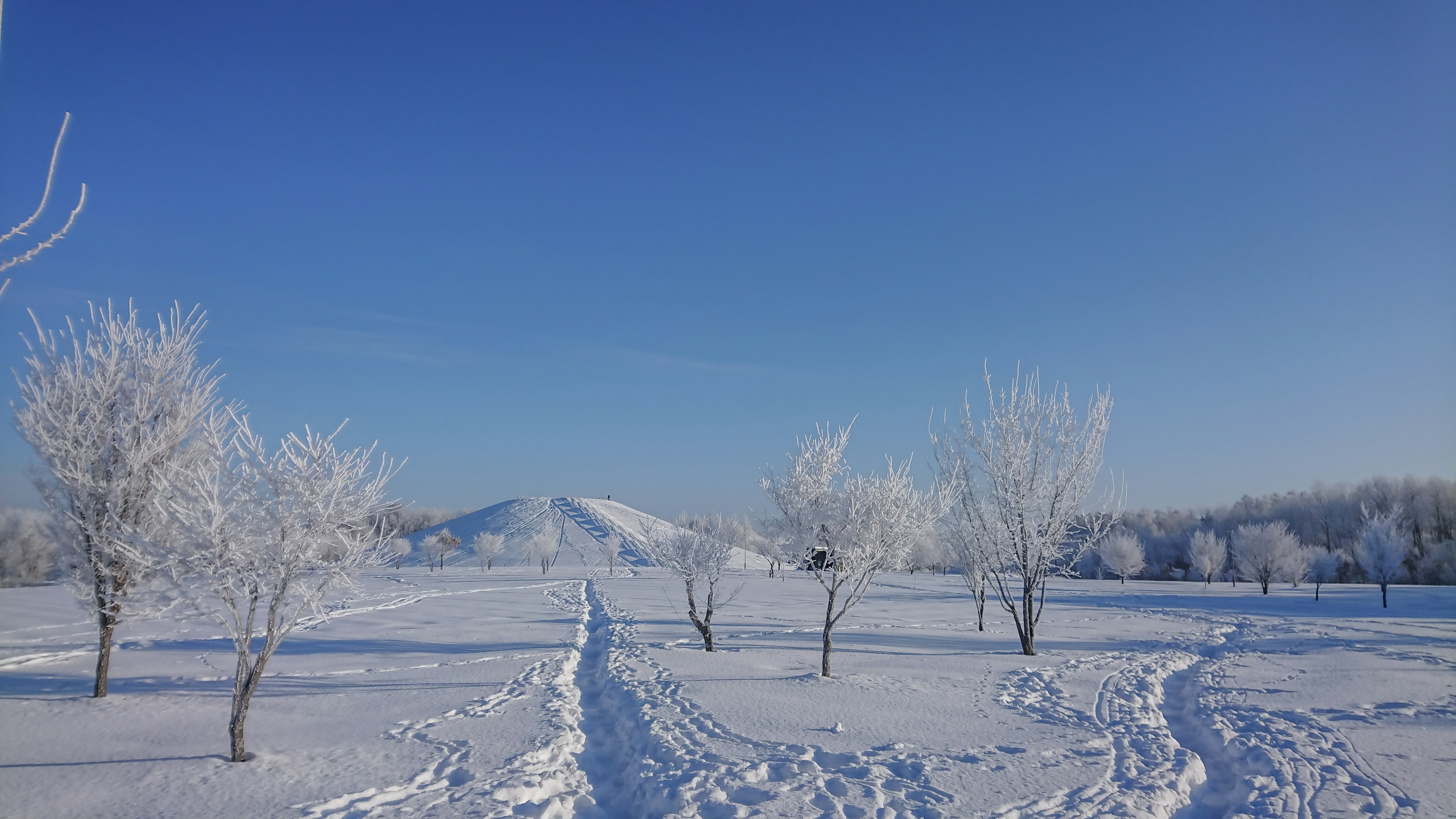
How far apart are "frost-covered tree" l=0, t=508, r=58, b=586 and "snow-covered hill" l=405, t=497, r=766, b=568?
4040 cm

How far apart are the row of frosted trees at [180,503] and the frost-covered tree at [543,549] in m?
49.4

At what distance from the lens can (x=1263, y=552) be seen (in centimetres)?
4234

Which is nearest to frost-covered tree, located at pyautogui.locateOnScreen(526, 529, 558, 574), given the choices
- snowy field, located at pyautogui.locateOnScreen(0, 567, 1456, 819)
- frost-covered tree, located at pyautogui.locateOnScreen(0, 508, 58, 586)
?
frost-covered tree, located at pyautogui.locateOnScreen(0, 508, 58, 586)

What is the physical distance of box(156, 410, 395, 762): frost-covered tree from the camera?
23.5ft

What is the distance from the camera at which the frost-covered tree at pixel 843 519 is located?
13.2m

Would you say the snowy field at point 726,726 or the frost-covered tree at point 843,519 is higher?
the frost-covered tree at point 843,519

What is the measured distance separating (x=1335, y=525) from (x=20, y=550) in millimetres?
115488

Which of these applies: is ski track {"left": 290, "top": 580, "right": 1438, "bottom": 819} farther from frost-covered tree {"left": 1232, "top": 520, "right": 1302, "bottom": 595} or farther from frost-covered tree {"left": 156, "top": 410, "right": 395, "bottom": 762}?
frost-covered tree {"left": 1232, "top": 520, "right": 1302, "bottom": 595}

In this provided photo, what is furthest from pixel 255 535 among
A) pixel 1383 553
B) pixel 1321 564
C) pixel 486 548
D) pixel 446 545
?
pixel 446 545

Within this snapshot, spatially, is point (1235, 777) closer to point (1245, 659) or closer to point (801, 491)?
point (801, 491)

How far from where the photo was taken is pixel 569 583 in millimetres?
44188

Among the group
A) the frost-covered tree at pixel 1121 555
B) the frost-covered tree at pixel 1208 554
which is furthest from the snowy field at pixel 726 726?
the frost-covered tree at pixel 1121 555

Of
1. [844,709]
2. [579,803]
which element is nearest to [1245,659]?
[844,709]

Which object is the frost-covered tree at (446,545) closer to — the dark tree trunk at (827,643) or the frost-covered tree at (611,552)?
the frost-covered tree at (611,552)
